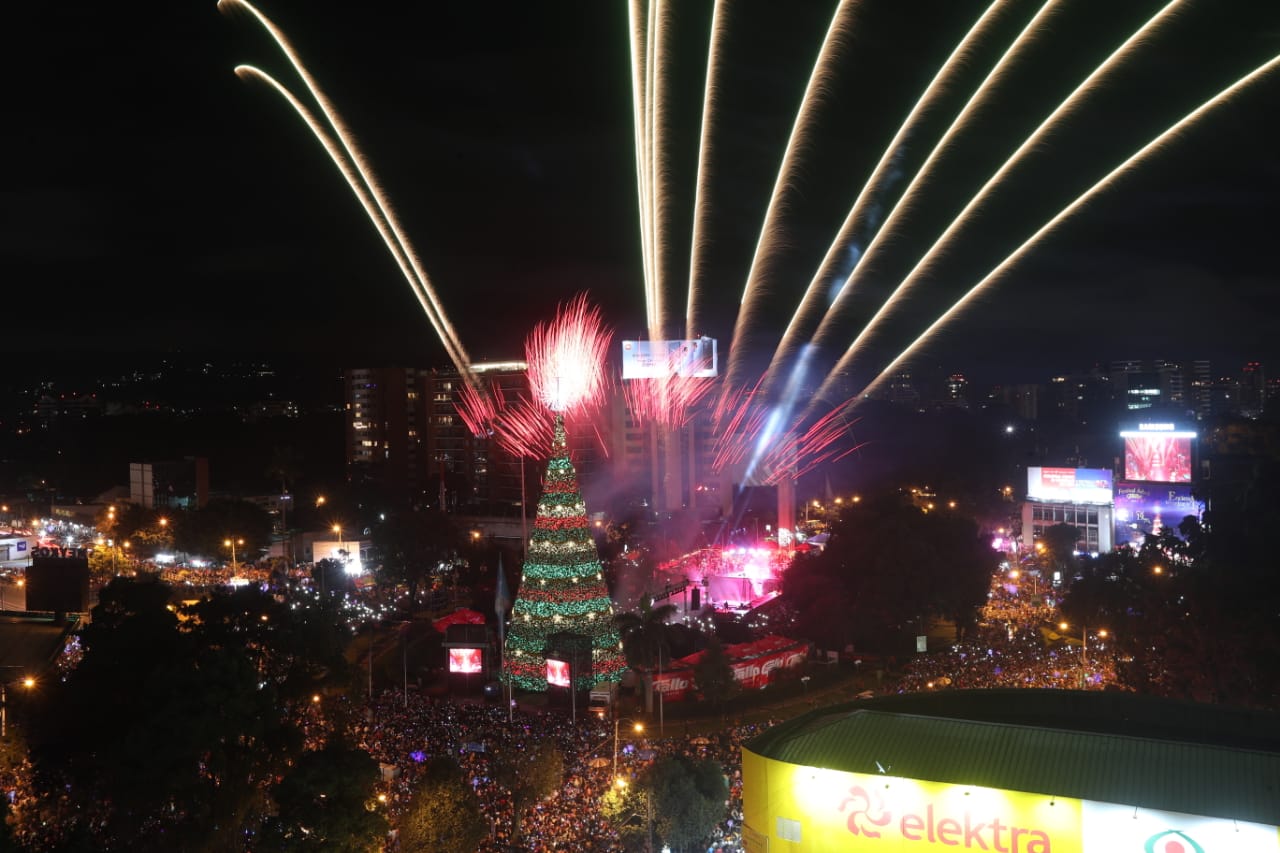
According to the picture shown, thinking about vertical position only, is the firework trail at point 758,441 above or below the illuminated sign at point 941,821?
above

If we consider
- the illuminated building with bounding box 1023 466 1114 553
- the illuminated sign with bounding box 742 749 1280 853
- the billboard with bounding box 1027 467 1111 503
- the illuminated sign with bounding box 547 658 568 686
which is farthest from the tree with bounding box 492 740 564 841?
the billboard with bounding box 1027 467 1111 503

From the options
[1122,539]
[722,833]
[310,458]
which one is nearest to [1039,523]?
[1122,539]

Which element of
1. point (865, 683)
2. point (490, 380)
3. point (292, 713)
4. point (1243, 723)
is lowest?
point (865, 683)

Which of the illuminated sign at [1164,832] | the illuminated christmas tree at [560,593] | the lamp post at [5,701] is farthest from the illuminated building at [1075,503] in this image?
the lamp post at [5,701]

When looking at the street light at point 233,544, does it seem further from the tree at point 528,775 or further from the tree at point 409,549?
the tree at point 528,775

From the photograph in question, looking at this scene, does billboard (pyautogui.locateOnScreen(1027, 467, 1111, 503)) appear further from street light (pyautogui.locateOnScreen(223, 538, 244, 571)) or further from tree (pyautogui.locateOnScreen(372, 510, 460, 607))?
street light (pyautogui.locateOnScreen(223, 538, 244, 571))

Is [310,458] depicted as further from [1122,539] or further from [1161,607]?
[1161,607]
